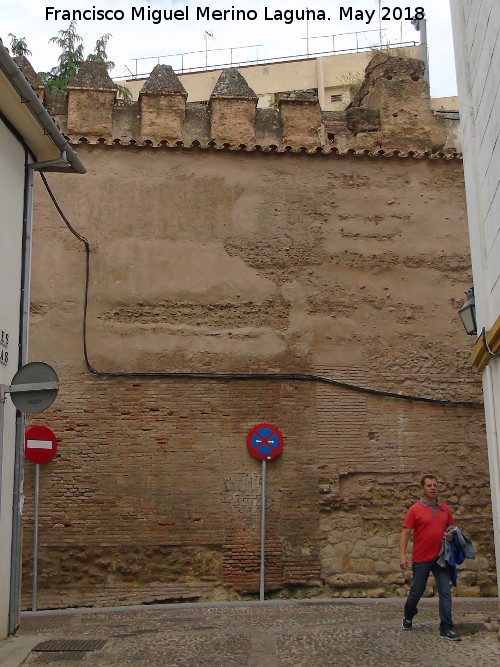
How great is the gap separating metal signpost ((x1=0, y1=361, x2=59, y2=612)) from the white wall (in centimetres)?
84

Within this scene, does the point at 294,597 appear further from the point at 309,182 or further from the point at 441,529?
the point at 309,182

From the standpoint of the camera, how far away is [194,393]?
11.3 metres

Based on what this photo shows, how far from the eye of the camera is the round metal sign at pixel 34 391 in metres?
6.87

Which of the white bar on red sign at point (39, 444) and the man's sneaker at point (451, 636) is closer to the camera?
the man's sneaker at point (451, 636)

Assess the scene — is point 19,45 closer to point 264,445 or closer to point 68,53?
point 68,53

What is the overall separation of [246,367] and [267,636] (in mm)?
4384

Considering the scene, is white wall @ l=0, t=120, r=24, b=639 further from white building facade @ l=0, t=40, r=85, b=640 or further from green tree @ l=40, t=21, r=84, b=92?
green tree @ l=40, t=21, r=84, b=92

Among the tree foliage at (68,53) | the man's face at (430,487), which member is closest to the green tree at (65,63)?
the tree foliage at (68,53)

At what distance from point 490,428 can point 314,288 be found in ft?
15.2

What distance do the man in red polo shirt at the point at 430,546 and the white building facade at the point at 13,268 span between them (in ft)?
11.3

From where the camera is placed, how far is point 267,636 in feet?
25.2

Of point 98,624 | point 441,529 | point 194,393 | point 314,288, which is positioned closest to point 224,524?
point 194,393

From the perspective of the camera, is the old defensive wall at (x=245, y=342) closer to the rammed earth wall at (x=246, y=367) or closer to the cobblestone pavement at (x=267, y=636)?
the rammed earth wall at (x=246, y=367)

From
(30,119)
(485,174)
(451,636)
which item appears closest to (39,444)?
(30,119)
